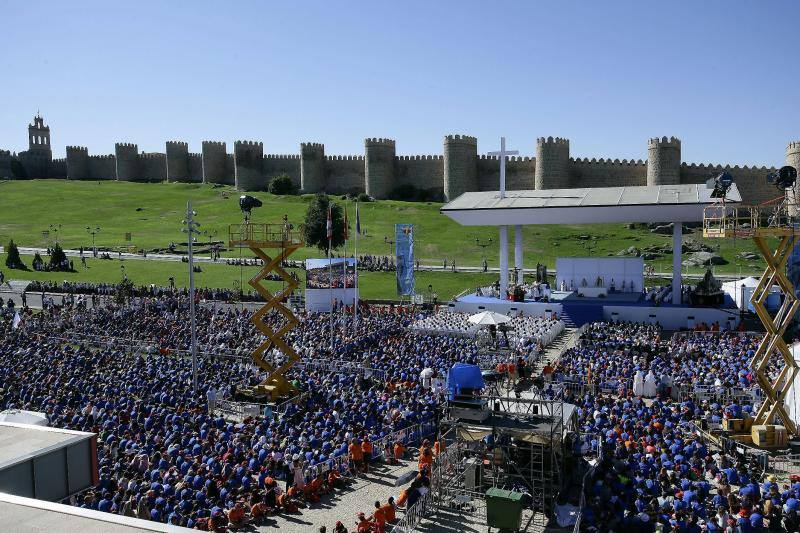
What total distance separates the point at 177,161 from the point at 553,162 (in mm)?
70988

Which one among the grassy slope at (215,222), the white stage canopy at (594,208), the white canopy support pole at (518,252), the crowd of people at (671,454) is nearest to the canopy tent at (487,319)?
the crowd of people at (671,454)

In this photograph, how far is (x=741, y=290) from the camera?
120ft

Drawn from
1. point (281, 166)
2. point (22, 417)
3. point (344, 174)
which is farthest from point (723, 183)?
point (281, 166)

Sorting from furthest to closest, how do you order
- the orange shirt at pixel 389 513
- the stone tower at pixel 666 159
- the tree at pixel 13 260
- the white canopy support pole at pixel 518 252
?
the stone tower at pixel 666 159 → the tree at pixel 13 260 → the white canopy support pole at pixel 518 252 → the orange shirt at pixel 389 513

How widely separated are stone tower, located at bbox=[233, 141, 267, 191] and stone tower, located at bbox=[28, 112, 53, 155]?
61.7 m

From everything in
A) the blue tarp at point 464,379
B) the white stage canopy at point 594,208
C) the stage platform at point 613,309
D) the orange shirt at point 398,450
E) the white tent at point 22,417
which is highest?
the white stage canopy at point 594,208

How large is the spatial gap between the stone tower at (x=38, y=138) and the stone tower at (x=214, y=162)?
171 ft

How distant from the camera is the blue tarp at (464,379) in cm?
1620

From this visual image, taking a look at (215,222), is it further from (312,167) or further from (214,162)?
(214,162)

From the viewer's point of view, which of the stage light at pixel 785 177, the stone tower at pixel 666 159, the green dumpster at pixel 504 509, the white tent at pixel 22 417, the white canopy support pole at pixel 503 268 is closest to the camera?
the green dumpster at pixel 504 509

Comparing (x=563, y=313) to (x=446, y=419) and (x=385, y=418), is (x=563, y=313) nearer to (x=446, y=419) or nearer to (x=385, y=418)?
(x=385, y=418)

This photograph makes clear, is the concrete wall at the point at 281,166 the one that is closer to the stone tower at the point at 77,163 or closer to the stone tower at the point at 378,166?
the stone tower at the point at 378,166

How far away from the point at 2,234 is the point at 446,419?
85130mm

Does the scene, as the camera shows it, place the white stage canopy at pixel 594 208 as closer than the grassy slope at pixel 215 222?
Yes
